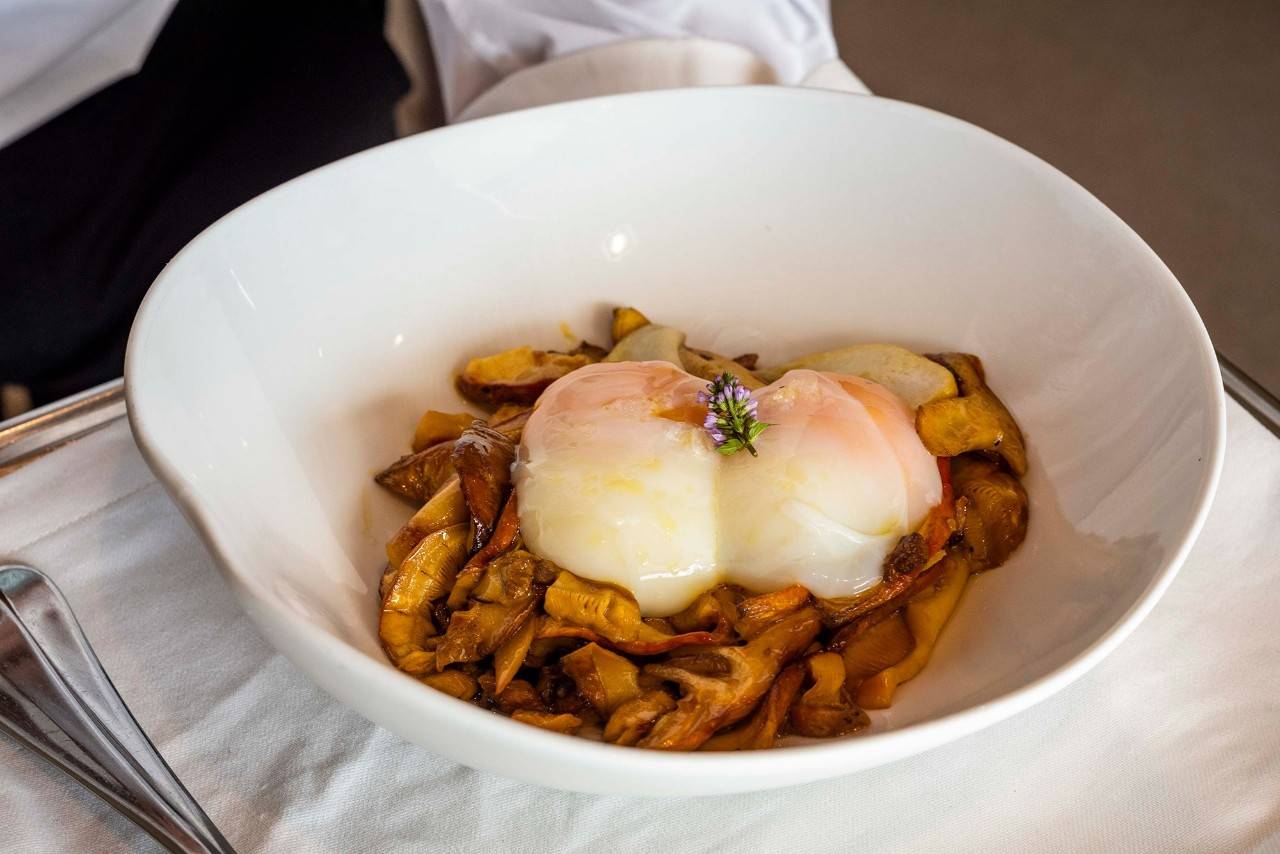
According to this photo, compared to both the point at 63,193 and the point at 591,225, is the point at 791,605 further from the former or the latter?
the point at 63,193

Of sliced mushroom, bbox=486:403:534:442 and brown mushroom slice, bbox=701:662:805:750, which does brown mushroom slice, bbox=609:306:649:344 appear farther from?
brown mushroom slice, bbox=701:662:805:750

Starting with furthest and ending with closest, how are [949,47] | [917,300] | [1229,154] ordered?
1. [949,47]
2. [1229,154]
3. [917,300]

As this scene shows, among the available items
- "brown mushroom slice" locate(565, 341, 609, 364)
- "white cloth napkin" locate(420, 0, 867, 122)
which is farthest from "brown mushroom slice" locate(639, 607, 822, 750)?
"white cloth napkin" locate(420, 0, 867, 122)

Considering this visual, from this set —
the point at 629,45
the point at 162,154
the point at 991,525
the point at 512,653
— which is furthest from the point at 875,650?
the point at 162,154

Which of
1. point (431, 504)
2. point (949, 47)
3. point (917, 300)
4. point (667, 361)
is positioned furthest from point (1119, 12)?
point (431, 504)

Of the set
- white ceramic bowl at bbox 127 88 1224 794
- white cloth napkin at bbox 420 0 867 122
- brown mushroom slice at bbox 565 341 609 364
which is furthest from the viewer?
white cloth napkin at bbox 420 0 867 122

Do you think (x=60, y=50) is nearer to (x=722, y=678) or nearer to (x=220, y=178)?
(x=220, y=178)
